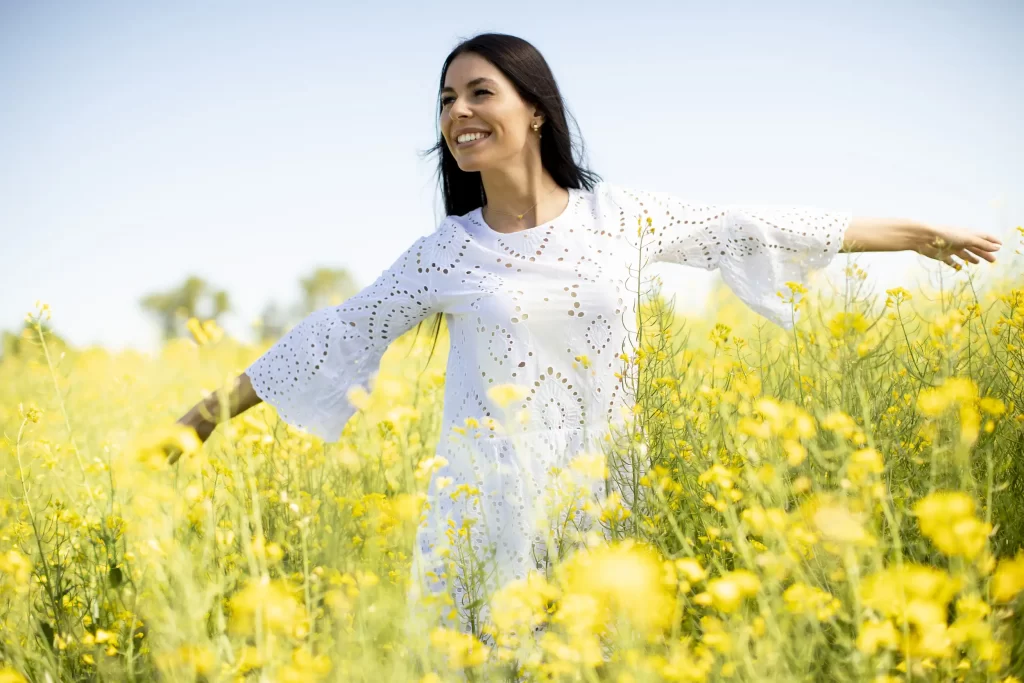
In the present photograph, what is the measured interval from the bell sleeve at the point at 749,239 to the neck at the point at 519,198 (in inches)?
7.2

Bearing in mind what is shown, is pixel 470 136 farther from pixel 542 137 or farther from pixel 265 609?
pixel 265 609

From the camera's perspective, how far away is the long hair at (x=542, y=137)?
1993mm

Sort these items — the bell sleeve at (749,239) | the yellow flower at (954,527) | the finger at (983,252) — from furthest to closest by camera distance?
the bell sleeve at (749,239) → the finger at (983,252) → the yellow flower at (954,527)

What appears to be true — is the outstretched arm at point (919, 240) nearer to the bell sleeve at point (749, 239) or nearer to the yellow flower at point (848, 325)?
the bell sleeve at point (749, 239)

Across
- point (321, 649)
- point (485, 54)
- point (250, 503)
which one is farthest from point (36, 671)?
point (485, 54)

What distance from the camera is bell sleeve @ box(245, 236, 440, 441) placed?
1.97 meters

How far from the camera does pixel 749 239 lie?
195 cm

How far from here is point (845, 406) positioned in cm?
136

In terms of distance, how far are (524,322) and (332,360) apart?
588 millimetres

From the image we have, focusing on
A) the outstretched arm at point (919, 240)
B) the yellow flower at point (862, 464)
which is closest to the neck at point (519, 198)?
the outstretched arm at point (919, 240)

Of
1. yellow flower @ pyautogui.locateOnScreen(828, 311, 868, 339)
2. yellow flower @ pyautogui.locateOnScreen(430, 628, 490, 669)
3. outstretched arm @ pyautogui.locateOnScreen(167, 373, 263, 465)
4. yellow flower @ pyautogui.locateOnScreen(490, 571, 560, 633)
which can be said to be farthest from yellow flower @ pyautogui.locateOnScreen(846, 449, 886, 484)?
outstretched arm @ pyautogui.locateOnScreen(167, 373, 263, 465)

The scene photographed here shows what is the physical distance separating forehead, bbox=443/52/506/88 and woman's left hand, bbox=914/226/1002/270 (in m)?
1.21

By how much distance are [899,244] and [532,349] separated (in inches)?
39.1

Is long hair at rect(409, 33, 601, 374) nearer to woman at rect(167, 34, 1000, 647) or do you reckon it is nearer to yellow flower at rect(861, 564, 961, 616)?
woman at rect(167, 34, 1000, 647)
